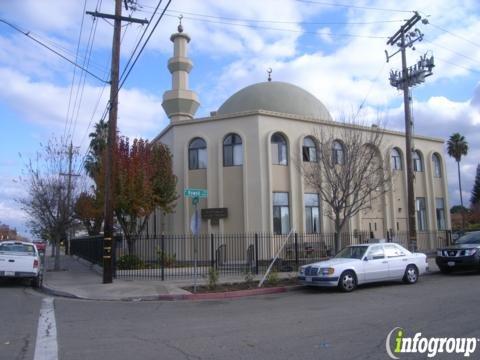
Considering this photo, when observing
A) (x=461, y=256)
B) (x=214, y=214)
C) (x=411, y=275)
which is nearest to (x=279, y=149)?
(x=214, y=214)

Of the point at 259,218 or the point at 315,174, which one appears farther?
the point at 259,218

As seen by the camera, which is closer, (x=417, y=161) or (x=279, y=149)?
(x=279, y=149)

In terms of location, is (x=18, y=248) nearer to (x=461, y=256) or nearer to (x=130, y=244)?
(x=130, y=244)

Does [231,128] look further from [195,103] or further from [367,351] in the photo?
[367,351]

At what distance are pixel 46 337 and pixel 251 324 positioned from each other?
372 centimetres

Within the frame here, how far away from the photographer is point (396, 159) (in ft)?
102

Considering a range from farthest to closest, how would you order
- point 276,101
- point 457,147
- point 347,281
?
point 457,147, point 276,101, point 347,281

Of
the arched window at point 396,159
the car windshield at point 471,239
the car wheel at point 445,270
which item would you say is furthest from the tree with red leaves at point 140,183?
the arched window at point 396,159

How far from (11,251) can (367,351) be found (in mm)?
14556

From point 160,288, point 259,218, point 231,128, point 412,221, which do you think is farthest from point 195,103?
point 160,288

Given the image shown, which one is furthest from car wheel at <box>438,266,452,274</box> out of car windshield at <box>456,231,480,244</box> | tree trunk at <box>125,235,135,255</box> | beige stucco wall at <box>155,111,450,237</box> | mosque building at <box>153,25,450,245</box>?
tree trunk at <box>125,235,135,255</box>

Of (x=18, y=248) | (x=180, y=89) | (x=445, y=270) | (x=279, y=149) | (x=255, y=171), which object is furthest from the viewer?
(x=180, y=89)

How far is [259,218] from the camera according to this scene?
24.8 m

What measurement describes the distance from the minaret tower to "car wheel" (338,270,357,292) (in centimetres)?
1870
